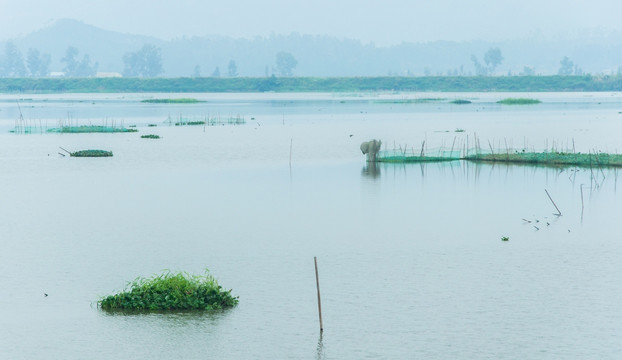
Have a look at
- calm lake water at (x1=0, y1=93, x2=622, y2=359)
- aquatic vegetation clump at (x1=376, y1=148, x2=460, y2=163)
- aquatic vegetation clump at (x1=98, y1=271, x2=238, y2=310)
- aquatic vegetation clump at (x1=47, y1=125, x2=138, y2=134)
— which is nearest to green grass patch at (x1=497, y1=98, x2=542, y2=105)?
aquatic vegetation clump at (x1=47, y1=125, x2=138, y2=134)

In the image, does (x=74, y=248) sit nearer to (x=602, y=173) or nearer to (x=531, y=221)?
(x=531, y=221)

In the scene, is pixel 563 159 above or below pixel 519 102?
above

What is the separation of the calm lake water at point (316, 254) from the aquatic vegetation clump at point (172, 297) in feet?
1.54

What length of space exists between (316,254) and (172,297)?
10.1 metres

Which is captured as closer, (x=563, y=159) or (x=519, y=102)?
(x=563, y=159)

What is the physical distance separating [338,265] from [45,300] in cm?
1068

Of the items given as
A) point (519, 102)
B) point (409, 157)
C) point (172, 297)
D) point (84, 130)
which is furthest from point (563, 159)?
point (519, 102)

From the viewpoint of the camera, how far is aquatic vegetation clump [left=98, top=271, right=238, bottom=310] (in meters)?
27.5

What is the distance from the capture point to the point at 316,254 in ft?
120

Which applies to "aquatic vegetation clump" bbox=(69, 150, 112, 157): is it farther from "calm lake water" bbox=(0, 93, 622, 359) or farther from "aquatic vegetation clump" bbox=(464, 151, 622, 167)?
"aquatic vegetation clump" bbox=(464, 151, 622, 167)

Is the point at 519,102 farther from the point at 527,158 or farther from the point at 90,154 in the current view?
the point at 90,154

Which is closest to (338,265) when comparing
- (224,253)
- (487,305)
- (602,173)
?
(224,253)

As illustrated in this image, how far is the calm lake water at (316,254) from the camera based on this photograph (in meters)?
25.0

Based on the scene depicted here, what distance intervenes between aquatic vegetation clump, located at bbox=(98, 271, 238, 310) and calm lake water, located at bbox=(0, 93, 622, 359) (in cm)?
47
